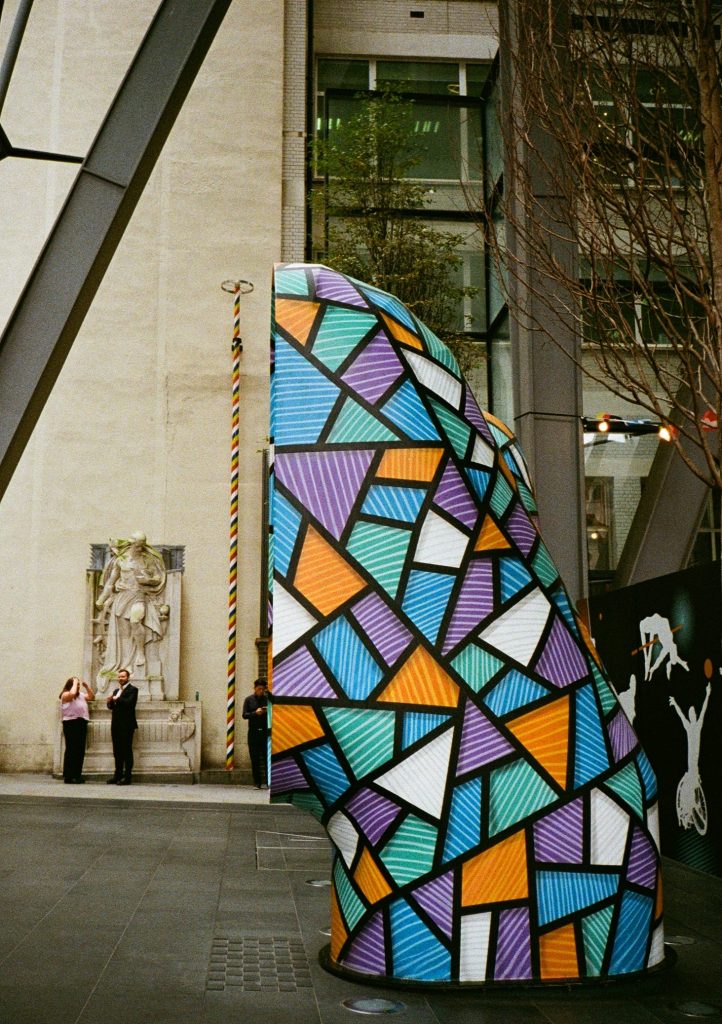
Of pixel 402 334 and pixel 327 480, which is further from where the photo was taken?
pixel 402 334

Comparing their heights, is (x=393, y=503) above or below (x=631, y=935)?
above

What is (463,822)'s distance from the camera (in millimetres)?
4859

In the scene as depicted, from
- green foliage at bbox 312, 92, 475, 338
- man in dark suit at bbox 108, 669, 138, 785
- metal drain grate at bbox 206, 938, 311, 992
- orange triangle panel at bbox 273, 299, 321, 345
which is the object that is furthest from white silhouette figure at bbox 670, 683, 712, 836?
green foliage at bbox 312, 92, 475, 338

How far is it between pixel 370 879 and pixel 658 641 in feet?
19.0

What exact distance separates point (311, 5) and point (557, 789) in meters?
20.3

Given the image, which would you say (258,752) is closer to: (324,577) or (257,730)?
(257,730)

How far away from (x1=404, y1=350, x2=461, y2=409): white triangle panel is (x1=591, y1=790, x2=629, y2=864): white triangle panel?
213 centimetres

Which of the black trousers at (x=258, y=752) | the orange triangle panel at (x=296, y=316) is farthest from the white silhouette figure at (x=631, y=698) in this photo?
the black trousers at (x=258, y=752)

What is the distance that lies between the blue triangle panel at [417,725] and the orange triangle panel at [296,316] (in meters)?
1.94

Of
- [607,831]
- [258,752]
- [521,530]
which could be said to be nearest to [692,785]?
[607,831]

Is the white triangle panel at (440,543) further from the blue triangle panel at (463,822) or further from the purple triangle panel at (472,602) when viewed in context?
the blue triangle panel at (463,822)

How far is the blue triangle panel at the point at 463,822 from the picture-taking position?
4.85 metres

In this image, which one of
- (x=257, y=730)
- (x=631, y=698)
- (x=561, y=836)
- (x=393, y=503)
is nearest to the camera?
(x=561, y=836)

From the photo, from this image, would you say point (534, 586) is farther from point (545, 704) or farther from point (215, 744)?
point (215, 744)
